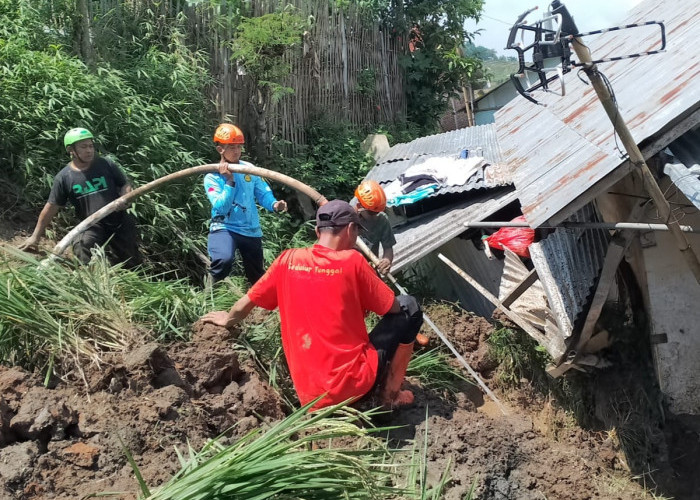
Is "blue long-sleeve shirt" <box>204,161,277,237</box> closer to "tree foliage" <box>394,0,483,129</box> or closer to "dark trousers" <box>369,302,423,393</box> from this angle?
"dark trousers" <box>369,302,423,393</box>

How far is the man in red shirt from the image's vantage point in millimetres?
4207

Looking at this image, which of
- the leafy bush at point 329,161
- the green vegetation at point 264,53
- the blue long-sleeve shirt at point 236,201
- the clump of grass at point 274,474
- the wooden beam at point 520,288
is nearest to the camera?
the clump of grass at point 274,474

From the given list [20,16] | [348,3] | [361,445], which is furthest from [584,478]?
[348,3]

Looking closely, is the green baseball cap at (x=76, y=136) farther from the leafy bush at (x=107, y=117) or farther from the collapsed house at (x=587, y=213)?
the collapsed house at (x=587, y=213)

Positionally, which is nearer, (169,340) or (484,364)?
(169,340)

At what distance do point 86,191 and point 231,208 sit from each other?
3.85ft

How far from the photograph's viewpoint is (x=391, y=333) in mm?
4648

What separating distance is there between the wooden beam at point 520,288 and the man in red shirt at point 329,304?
252 centimetres

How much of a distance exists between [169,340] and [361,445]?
1.60 metres

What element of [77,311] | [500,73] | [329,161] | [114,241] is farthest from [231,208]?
[500,73]

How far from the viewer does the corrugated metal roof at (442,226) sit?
7.28 metres

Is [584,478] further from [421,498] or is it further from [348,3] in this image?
[348,3]

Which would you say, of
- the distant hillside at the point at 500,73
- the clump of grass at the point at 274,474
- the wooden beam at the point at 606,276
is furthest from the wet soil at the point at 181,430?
the distant hillside at the point at 500,73

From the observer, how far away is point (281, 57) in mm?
9109
